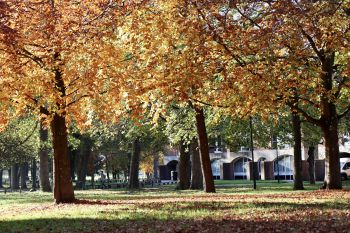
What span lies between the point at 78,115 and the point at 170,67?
18.3 ft

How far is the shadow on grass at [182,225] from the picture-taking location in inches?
462

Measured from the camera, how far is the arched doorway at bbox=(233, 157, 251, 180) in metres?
81.4

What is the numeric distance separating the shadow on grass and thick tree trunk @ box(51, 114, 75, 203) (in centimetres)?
609

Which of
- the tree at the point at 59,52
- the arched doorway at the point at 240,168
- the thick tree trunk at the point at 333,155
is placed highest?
the tree at the point at 59,52

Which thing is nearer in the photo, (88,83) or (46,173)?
(88,83)

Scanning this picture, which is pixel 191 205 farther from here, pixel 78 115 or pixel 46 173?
pixel 46 173

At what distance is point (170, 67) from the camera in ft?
62.7

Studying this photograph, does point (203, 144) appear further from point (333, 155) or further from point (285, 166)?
point (285, 166)

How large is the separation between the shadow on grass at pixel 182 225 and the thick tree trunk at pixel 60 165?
6088 millimetres

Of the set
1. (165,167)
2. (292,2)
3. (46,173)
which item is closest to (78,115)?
(292,2)

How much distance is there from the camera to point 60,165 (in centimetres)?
2114

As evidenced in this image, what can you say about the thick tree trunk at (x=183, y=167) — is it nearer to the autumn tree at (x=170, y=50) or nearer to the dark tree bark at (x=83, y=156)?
the dark tree bark at (x=83, y=156)

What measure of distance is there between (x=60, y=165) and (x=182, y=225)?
9.60 meters

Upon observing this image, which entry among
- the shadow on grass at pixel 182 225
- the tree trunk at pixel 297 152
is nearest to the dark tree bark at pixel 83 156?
the tree trunk at pixel 297 152
